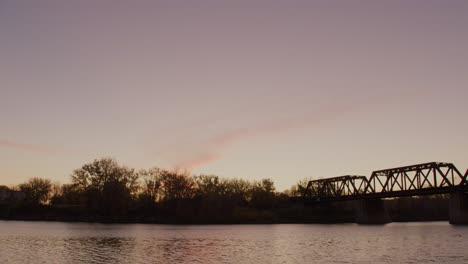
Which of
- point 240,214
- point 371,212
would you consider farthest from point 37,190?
point 371,212

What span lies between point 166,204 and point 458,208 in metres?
69.0

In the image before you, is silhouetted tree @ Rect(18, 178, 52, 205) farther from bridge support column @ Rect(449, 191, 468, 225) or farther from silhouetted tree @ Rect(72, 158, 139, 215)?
bridge support column @ Rect(449, 191, 468, 225)

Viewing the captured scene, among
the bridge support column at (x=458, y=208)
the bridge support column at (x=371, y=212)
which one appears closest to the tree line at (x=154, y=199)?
the bridge support column at (x=371, y=212)

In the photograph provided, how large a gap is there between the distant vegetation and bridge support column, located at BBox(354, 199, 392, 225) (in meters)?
15.3

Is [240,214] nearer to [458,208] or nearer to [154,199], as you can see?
[154,199]

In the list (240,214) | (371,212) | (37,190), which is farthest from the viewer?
(37,190)

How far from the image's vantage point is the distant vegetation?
393 feet

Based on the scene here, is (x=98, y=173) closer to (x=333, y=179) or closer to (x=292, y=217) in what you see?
(x=292, y=217)

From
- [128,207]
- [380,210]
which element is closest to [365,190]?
[380,210]

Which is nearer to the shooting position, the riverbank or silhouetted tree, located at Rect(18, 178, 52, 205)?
the riverbank

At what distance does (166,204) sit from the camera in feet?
411

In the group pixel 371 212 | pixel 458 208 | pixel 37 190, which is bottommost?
pixel 458 208

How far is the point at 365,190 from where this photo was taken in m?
119

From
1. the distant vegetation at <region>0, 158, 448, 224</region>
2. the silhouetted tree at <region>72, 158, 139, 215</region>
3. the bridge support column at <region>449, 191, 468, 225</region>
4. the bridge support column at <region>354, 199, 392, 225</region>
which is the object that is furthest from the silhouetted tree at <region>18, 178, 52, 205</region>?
the bridge support column at <region>449, 191, 468, 225</region>
